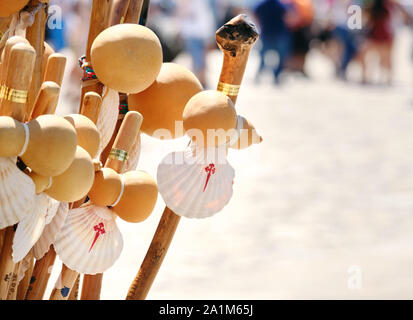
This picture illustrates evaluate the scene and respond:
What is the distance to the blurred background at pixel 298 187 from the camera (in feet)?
8.54

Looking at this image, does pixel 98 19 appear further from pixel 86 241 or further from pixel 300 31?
pixel 300 31

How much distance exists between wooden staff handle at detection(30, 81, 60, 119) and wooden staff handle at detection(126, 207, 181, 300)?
26 cm

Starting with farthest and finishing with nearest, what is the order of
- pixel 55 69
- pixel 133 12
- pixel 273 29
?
pixel 273 29, pixel 133 12, pixel 55 69

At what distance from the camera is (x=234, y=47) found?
0.89 metres

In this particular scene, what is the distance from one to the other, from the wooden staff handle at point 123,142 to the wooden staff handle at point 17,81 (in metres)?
0.18

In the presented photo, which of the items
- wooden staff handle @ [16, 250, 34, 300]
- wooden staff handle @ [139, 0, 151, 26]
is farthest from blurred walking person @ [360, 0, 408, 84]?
wooden staff handle @ [16, 250, 34, 300]

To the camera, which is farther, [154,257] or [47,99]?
[154,257]

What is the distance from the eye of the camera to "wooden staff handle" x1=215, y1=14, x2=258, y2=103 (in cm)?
89

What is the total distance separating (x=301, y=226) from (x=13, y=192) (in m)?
2.71

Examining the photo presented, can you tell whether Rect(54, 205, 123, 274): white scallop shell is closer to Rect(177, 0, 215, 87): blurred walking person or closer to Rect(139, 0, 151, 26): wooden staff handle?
Rect(139, 0, 151, 26): wooden staff handle

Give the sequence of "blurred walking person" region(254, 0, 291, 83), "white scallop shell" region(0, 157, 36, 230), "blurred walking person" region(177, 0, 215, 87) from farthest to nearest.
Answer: "blurred walking person" region(254, 0, 291, 83) < "blurred walking person" region(177, 0, 215, 87) < "white scallop shell" region(0, 157, 36, 230)

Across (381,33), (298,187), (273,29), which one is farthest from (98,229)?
(381,33)

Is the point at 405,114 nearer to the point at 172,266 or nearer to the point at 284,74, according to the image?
the point at 284,74

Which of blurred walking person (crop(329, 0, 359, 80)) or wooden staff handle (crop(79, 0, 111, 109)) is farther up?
blurred walking person (crop(329, 0, 359, 80))
